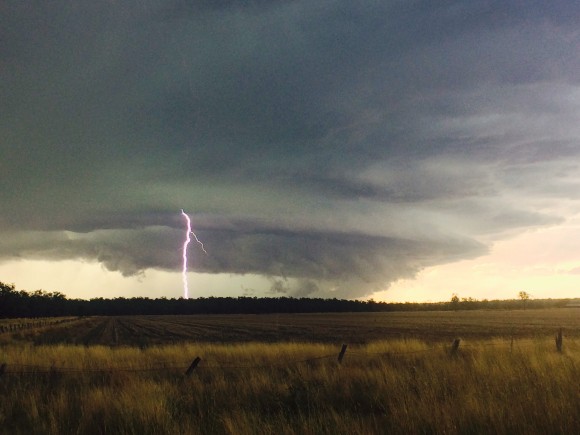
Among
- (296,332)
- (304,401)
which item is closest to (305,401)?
(304,401)

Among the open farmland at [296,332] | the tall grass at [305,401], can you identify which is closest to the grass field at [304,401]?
the tall grass at [305,401]

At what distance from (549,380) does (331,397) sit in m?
4.23

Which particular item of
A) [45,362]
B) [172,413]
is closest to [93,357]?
[45,362]

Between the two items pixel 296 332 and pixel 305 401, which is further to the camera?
pixel 296 332

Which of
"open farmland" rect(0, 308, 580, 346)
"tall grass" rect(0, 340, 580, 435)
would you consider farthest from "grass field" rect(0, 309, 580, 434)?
"open farmland" rect(0, 308, 580, 346)

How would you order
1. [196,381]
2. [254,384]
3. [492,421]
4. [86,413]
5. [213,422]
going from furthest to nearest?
[196,381]
[254,384]
[86,413]
[213,422]
[492,421]

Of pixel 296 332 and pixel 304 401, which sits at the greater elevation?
pixel 304 401

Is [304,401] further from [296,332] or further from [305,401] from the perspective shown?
[296,332]

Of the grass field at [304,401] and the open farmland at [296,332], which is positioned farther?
the open farmland at [296,332]

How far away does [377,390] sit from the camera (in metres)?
10.6

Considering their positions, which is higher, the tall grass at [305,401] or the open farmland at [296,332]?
the tall grass at [305,401]

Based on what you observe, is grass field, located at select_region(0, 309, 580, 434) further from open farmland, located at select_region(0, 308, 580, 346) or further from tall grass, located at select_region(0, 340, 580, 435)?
open farmland, located at select_region(0, 308, 580, 346)

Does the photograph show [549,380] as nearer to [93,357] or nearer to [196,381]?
[196,381]

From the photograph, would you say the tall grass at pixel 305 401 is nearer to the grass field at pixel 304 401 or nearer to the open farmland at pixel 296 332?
the grass field at pixel 304 401
